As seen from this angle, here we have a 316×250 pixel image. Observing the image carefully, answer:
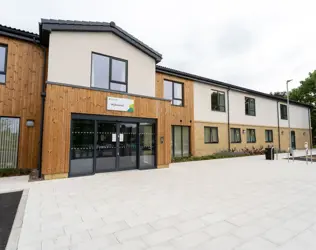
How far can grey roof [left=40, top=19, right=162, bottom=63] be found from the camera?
7.61m

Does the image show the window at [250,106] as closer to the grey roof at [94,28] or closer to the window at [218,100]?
the window at [218,100]

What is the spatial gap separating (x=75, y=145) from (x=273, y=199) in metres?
6.96

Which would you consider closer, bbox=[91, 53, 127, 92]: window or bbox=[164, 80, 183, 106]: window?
bbox=[91, 53, 127, 92]: window

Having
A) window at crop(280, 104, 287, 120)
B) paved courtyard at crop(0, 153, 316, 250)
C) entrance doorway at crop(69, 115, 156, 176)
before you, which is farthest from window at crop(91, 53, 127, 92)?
window at crop(280, 104, 287, 120)

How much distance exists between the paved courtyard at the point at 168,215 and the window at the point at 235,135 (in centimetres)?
946

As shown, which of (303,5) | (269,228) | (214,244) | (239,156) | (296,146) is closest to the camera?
(214,244)

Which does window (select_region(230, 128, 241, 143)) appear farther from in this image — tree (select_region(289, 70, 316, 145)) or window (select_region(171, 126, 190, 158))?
tree (select_region(289, 70, 316, 145))

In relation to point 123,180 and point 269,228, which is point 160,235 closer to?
point 269,228

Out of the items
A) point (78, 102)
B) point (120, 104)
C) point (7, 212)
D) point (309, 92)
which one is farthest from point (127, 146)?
point (309, 92)

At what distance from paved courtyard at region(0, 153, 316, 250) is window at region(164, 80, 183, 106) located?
729 cm

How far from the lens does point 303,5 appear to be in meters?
9.16

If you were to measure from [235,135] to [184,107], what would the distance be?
6.26m

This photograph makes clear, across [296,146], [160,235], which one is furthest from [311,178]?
[296,146]

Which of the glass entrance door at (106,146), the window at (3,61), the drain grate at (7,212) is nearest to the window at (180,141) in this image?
the glass entrance door at (106,146)
